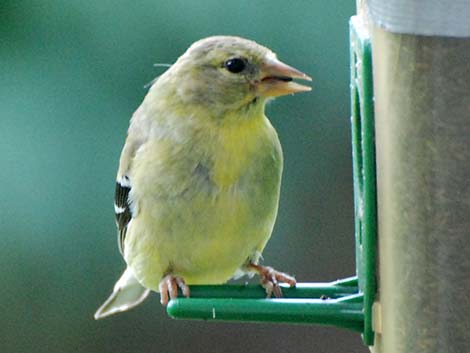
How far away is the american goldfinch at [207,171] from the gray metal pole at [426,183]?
79 cm

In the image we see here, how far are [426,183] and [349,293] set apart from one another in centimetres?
88

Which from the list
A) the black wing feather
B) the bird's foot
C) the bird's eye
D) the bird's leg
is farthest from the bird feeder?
the black wing feather

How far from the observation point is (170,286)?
430 centimetres

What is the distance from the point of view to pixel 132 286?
535cm

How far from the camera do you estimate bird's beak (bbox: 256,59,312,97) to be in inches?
169

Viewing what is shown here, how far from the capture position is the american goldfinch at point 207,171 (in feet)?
14.1

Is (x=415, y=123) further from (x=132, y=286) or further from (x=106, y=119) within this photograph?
(x=106, y=119)

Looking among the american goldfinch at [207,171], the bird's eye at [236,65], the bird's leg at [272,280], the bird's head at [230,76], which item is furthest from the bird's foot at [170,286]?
the bird's eye at [236,65]

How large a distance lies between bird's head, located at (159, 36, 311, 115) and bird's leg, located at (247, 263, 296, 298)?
0.55 meters

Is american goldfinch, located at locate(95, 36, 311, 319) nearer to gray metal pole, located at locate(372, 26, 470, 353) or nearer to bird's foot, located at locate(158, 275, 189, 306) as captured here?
bird's foot, located at locate(158, 275, 189, 306)

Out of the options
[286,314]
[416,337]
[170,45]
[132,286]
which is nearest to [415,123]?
[416,337]

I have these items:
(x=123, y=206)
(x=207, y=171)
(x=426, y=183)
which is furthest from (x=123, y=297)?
(x=426, y=183)

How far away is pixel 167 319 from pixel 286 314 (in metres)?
3.74

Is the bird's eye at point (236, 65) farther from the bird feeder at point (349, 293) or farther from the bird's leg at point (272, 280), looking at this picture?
the bird's leg at point (272, 280)
